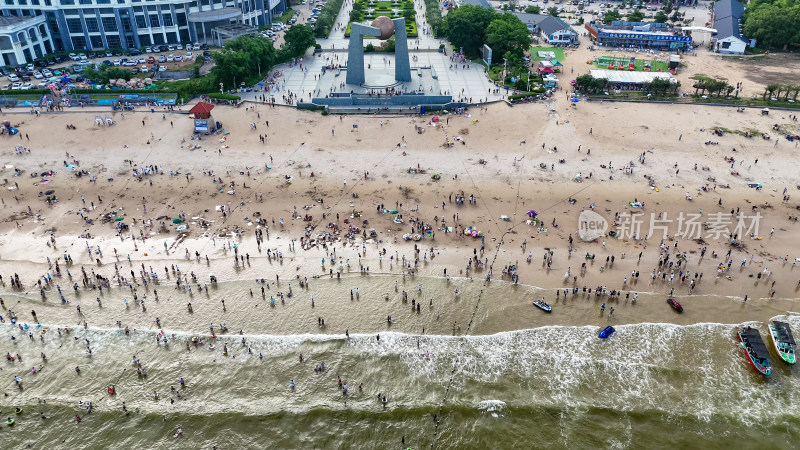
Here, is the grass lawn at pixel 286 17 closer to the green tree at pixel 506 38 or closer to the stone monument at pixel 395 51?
the stone monument at pixel 395 51

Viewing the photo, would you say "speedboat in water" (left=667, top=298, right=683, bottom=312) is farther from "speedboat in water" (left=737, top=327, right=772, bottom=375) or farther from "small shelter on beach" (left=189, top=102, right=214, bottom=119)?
"small shelter on beach" (left=189, top=102, right=214, bottom=119)

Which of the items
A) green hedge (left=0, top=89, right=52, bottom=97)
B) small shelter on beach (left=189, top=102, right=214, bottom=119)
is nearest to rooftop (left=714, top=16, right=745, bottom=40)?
small shelter on beach (left=189, top=102, right=214, bottom=119)

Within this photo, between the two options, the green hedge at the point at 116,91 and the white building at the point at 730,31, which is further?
the white building at the point at 730,31

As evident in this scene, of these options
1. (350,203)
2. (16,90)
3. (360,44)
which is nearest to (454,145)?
(350,203)

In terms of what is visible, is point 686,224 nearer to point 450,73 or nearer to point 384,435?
point 384,435

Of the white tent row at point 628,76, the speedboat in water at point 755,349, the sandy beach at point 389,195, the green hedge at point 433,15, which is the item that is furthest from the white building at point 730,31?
the speedboat in water at point 755,349

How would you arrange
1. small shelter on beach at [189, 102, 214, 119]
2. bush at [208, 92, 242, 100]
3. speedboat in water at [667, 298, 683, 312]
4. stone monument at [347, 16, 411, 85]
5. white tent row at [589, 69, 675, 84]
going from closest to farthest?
1. speedboat in water at [667, 298, 683, 312]
2. small shelter on beach at [189, 102, 214, 119]
3. stone monument at [347, 16, 411, 85]
4. bush at [208, 92, 242, 100]
5. white tent row at [589, 69, 675, 84]
